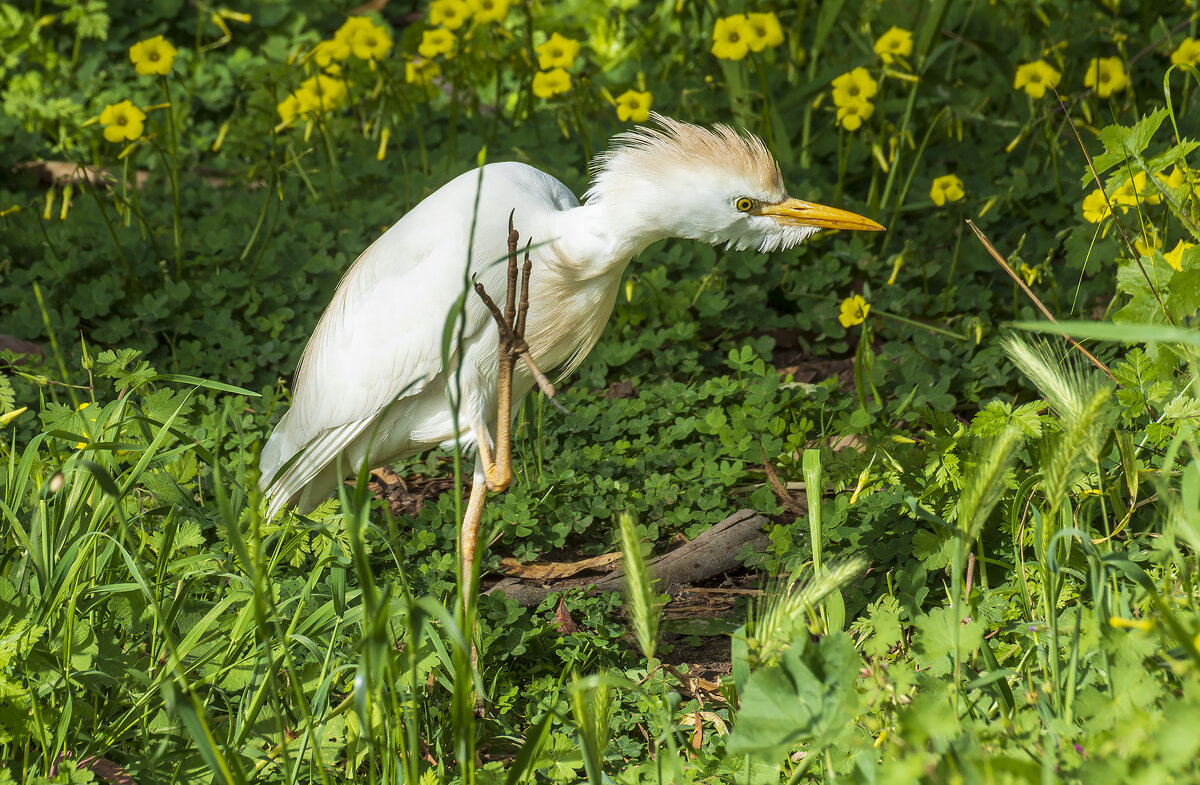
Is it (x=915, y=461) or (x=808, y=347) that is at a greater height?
(x=915, y=461)

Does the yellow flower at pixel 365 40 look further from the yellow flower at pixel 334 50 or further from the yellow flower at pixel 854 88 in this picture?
the yellow flower at pixel 854 88

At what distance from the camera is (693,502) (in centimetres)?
294

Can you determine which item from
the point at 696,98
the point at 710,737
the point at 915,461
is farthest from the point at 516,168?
the point at 696,98

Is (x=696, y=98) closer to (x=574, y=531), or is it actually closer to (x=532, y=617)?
(x=574, y=531)

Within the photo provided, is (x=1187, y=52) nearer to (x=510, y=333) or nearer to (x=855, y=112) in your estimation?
(x=855, y=112)

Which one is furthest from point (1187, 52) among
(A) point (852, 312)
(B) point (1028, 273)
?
(A) point (852, 312)

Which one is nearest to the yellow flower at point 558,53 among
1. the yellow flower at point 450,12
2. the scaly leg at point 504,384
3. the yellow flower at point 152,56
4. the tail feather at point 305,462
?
the yellow flower at point 450,12

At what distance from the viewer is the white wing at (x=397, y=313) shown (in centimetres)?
255

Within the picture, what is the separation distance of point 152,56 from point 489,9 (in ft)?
4.01

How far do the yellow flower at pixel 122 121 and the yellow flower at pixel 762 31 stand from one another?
2.11m

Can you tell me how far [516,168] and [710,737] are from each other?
1472 mm

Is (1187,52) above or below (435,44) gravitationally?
above

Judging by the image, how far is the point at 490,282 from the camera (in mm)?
2506

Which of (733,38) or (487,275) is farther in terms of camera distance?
(733,38)
